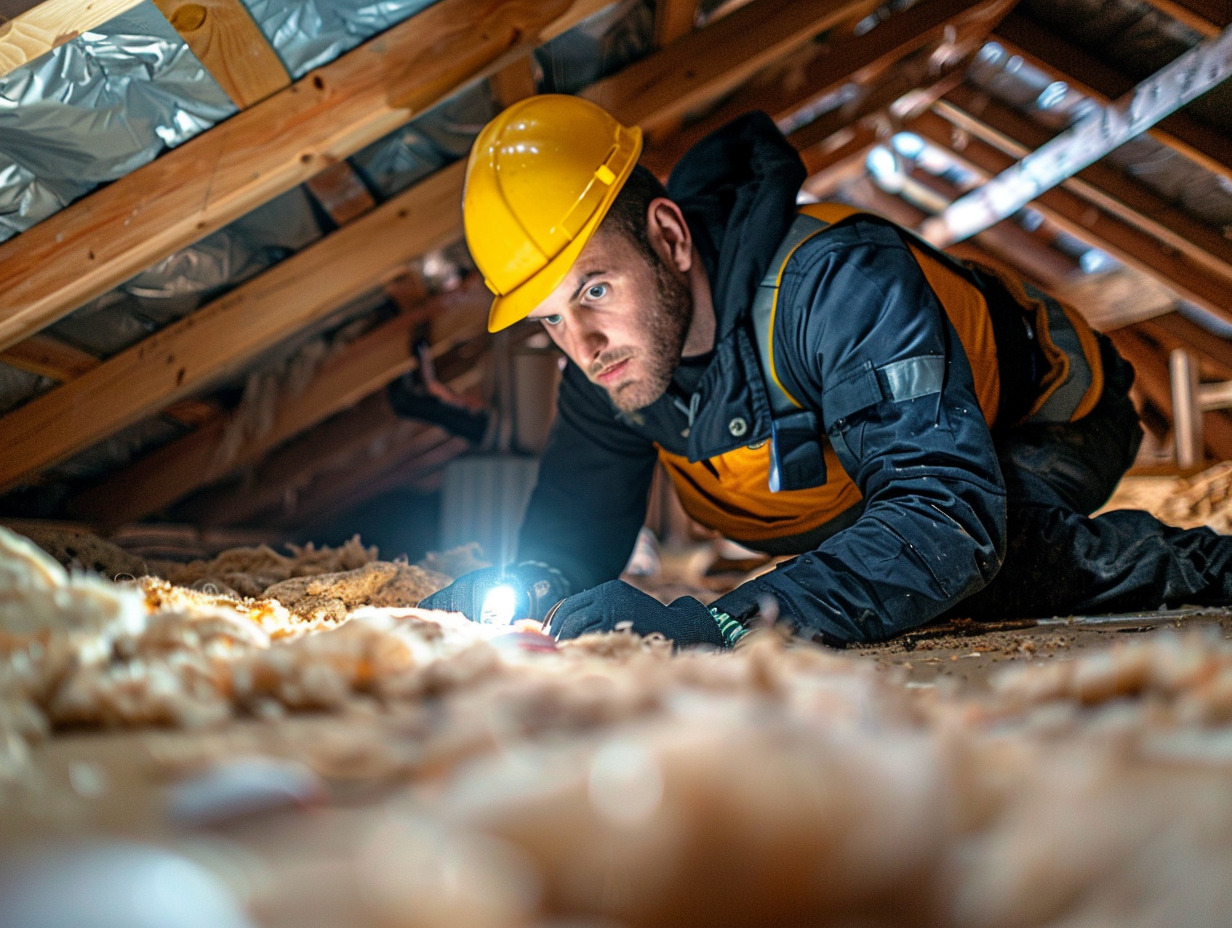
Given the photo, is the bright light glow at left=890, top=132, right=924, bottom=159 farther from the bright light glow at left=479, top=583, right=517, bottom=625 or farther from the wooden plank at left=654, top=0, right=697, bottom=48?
the bright light glow at left=479, top=583, right=517, bottom=625

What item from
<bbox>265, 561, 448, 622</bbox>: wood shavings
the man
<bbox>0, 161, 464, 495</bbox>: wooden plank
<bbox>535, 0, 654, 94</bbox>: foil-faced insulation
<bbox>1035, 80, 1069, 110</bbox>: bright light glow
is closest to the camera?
the man

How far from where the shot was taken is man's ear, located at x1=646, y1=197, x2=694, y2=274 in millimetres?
1868

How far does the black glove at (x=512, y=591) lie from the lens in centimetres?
166

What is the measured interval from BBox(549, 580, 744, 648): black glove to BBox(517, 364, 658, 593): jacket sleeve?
3.05 feet

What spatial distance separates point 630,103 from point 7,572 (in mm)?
2480

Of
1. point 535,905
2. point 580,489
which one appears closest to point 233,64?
point 580,489

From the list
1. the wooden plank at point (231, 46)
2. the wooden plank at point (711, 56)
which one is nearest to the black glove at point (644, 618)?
the wooden plank at point (231, 46)

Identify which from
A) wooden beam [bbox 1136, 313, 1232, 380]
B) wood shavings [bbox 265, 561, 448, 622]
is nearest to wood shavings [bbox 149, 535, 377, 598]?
wood shavings [bbox 265, 561, 448, 622]

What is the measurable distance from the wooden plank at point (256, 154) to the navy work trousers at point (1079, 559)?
1.53 m

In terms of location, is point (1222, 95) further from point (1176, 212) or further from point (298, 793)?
point (298, 793)

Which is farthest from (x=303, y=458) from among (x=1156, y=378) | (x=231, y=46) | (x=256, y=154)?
(x=1156, y=378)

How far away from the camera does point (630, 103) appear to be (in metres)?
2.71

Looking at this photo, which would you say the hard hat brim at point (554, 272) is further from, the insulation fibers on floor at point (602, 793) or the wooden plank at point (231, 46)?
the insulation fibers on floor at point (602, 793)

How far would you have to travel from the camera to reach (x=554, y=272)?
5.71 ft
